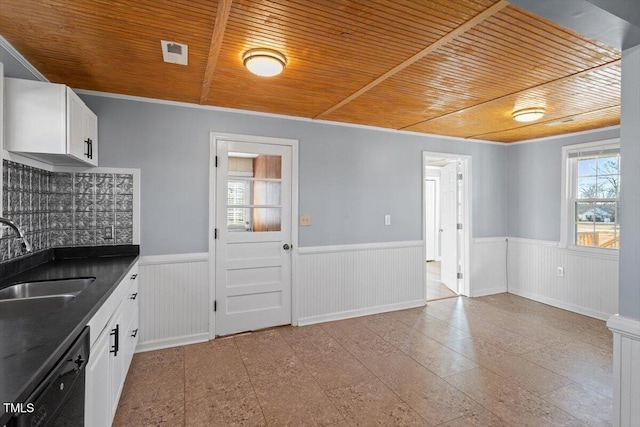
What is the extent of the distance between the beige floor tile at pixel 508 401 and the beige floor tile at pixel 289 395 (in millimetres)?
1040

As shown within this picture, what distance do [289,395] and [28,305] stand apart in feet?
5.48

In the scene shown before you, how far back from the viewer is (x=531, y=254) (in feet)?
15.8

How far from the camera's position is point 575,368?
2748 millimetres

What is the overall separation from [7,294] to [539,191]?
5.70 m

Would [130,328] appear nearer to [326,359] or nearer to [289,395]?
[289,395]

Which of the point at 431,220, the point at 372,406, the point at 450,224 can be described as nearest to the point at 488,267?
the point at 450,224

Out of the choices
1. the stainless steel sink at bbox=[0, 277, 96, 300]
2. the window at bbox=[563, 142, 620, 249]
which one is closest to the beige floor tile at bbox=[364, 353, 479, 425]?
the stainless steel sink at bbox=[0, 277, 96, 300]

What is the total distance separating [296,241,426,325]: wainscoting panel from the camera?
12.3 ft

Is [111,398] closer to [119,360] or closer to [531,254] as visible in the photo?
[119,360]

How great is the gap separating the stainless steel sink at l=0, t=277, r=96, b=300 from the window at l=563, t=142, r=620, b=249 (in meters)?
5.27

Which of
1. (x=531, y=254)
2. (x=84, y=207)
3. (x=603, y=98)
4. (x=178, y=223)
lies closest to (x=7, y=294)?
(x=84, y=207)

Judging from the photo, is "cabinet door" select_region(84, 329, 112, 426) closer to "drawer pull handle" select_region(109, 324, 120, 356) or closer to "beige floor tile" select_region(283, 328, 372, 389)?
"drawer pull handle" select_region(109, 324, 120, 356)

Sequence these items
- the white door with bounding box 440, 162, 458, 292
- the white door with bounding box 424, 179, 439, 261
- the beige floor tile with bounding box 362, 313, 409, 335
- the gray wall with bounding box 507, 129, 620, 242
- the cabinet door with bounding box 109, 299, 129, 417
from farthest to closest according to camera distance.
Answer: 1. the white door with bounding box 424, 179, 439, 261
2. the white door with bounding box 440, 162, 458, 292
3. the gray wall with bounding box 507, 129, 620, 242
4. the beige floor tile with bounding box 362, 313, 409, 335
5. the cabinet door with bounding box 109, 299, 129, 417

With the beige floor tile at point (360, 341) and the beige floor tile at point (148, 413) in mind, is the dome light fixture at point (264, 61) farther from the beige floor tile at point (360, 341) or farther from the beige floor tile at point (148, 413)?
the beige floor tile at point (360, 341)
